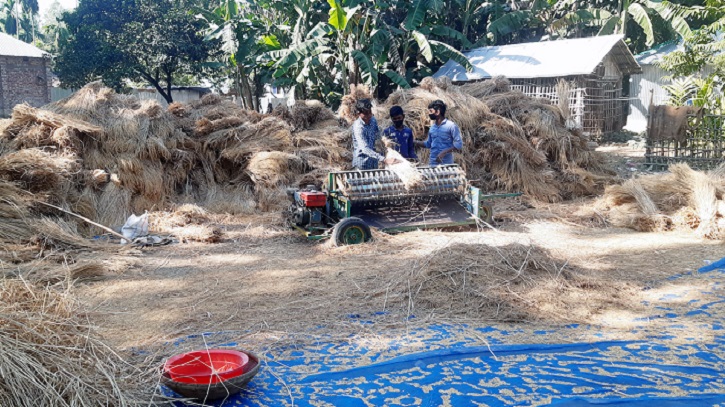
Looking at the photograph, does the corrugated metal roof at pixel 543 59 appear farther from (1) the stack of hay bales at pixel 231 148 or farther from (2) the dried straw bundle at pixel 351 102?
(2) the dried straw bundle at pixel 351 102

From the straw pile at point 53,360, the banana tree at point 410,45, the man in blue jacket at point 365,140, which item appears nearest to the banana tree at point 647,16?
the banana tree at point 410,45

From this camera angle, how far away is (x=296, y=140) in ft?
33.2

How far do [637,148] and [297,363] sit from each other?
15.9 m

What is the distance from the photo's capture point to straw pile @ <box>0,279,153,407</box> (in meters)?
2.50

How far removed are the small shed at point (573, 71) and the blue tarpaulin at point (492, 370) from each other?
1384 centimetres

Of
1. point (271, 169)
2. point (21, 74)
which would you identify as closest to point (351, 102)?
point (271, 169)

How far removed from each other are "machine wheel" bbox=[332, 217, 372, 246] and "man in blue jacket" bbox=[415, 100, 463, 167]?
1.65 m

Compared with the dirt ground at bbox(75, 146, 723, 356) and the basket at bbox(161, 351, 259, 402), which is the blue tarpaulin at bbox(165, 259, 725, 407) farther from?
the dirt ground at bbox(75, 146, 723, 356)

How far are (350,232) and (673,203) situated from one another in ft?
14.5

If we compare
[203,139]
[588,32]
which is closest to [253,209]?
[203,139]

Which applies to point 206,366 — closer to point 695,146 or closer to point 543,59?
point 695,146

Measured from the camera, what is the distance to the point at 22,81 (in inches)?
1188

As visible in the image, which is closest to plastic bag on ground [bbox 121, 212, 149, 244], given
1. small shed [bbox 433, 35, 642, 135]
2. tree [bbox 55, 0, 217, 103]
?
small shed [bbox 433, 35, 642, 135]

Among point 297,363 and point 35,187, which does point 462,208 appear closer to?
point 297,363
